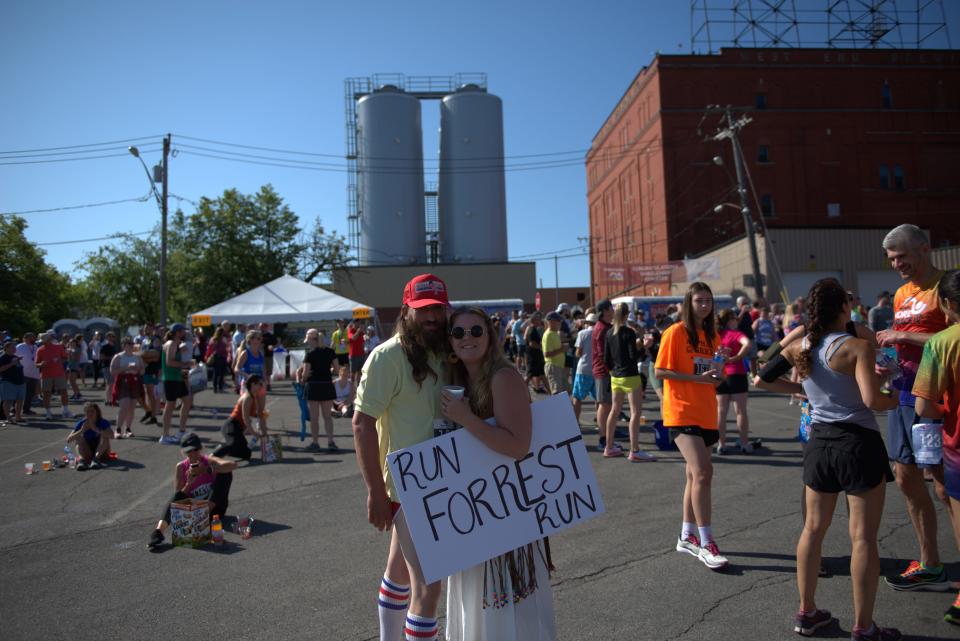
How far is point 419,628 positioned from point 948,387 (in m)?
2.92

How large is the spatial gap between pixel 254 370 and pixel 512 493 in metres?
10.1

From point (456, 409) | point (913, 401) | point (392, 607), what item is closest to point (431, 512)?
point (456, 409)

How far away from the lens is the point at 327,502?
698cm

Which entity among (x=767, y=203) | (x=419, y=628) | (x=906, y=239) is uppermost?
(x=767, y=203)

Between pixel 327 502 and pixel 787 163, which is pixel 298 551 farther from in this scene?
pixel 787 163

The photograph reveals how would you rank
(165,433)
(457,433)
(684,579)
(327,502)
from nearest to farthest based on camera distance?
(457,433)
(684,579)
(327,502)
(165,433)

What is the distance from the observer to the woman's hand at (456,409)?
2676 mm

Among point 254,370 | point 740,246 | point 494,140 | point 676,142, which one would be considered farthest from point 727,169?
point 254,370

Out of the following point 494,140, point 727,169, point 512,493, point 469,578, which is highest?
point 494,140

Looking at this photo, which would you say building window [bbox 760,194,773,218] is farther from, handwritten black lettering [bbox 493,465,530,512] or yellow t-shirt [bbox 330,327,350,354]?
handwritten black lettering [bbox 493,465,530,512]

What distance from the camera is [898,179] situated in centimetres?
5072

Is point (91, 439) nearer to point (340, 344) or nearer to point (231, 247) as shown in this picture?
point (340, 344)

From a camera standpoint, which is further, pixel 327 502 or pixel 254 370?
pixel 254 370

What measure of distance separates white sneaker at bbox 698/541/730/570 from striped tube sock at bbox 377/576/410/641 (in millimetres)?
2455
